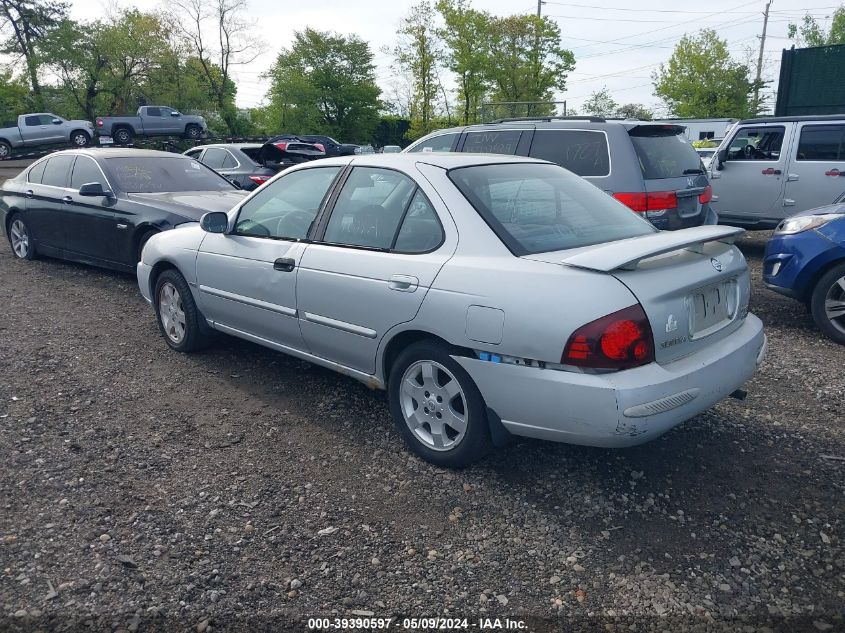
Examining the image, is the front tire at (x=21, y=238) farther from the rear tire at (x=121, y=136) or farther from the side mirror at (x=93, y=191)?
the rear tire at (x=121, y=136)

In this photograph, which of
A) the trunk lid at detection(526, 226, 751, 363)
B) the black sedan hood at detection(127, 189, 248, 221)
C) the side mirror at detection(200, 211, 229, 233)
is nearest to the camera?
the trunk lid at detection(526, 226, 751, 363)

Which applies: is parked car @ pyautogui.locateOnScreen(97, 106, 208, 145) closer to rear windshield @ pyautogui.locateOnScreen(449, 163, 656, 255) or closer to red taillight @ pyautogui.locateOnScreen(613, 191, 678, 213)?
red taillight @ pyautogui.locateOnScreen(613, 191, 678, 213)

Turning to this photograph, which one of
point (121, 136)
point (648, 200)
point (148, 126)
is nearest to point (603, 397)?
point (648, 200)

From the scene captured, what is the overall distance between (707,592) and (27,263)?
927cm

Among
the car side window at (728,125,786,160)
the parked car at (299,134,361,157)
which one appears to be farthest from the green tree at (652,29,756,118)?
the car side window at (728,125,786,160)

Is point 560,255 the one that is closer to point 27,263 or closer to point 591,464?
point 591,464

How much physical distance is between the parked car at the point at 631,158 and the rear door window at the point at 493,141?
1cm

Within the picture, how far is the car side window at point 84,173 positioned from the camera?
793cm

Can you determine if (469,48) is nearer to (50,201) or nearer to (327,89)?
(327,89)

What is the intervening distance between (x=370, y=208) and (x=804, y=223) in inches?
164

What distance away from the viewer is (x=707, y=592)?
2.58m

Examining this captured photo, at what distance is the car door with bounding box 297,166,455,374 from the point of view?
3.46 metres

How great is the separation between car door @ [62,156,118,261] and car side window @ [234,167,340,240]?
3.60 meters

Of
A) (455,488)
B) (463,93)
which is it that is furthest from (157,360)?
(463,93)
